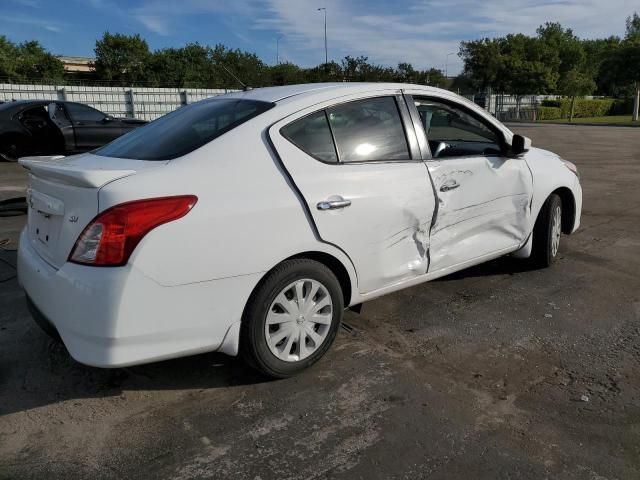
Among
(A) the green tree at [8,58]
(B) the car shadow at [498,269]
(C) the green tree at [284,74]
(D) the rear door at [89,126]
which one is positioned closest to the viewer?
(B) the car shadow at [498,269]

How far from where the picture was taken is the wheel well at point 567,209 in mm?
5106

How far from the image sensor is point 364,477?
2.37m

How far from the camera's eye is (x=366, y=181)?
3303mm

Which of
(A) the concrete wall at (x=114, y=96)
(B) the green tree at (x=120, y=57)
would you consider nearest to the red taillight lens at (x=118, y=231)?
(A) the concrete wall at (x=114, y=96)

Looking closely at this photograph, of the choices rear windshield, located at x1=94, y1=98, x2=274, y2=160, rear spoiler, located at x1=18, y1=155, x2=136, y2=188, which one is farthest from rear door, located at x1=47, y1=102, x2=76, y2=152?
rear spoiler, located at x1=18, y1=155, x2=136, y2=188

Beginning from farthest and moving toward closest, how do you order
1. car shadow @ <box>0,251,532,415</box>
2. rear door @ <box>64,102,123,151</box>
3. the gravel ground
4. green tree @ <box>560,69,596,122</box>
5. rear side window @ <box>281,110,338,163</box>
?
1. green tree @ <box>560,69,596,122</box>
2. rear door @ <box>64,102,123,151</box>
3. rear side window @ <box>281,110,338,163</box>
4. car shadow @ <box>0,251,532,415</box>
5. the gravel ground

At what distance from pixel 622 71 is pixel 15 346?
50276mm

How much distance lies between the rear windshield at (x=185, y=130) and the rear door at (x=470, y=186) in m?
1.21

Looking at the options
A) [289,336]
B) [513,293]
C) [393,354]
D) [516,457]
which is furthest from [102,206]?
[513,293]

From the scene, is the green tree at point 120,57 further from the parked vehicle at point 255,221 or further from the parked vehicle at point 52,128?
the parked vehicle at point 255,221

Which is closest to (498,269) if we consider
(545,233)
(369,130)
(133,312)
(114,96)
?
(545,233)

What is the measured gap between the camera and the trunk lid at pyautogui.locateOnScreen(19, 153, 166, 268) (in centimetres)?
263

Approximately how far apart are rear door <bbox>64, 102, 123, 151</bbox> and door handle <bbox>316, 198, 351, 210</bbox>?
1030 centimetres

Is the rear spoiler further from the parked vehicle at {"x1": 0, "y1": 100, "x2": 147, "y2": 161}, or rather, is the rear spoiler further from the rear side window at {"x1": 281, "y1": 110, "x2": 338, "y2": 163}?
the parked vehicle at {"x1": 0, "y1": 100, "x2": 147, "y2": 161}
